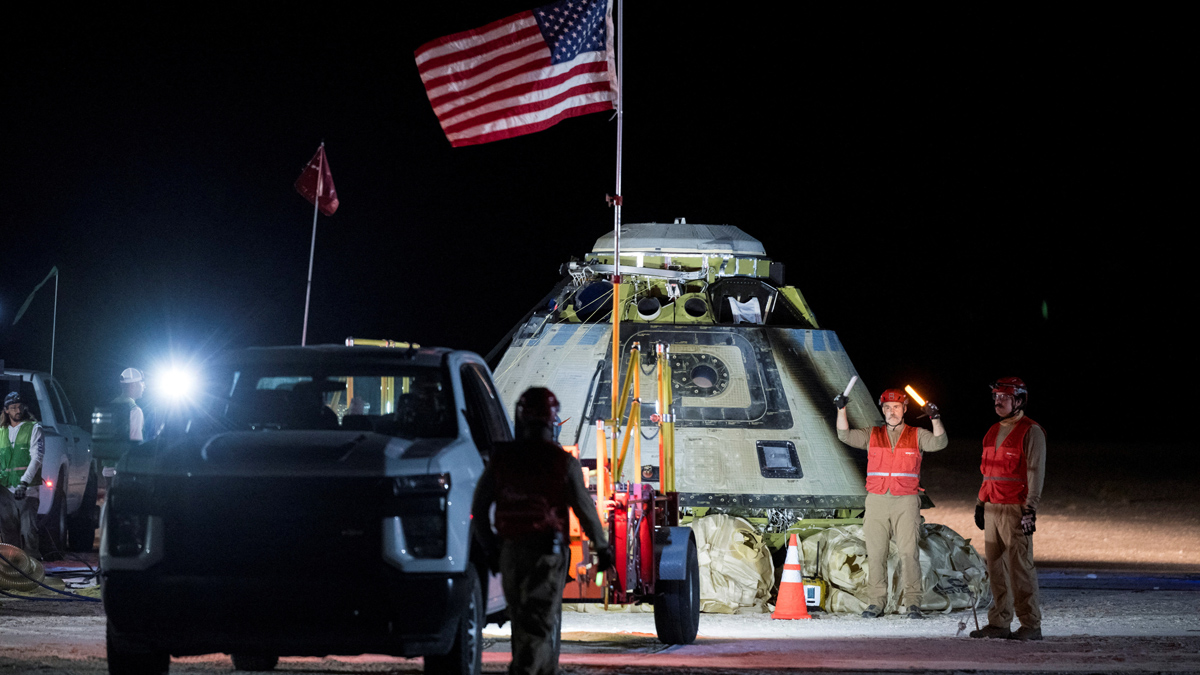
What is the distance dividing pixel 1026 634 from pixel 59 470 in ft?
34.7

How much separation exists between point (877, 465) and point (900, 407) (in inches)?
20.9

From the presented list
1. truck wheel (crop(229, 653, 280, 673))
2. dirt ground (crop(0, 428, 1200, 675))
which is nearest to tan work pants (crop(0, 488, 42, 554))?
dirt ground (crop(0, 428, 1200, 675))

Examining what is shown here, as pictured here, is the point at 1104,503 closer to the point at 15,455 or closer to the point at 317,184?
the point at 317,184

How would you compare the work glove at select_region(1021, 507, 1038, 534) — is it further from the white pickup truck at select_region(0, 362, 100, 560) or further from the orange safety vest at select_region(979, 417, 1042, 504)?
the white pickup truck at select_region(0, 362, 100, 560)

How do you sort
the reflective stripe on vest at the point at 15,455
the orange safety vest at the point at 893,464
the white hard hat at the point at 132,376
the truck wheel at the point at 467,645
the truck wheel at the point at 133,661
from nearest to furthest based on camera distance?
the truck wheel at the point at 467,645
the truck wheel at the point at 133,661
the orange safety vest at the point at 893,464
the white hard hat at the point at 132,376
the reflective stripe on vest at the point at 15,455

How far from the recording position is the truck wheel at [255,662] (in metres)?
9.14

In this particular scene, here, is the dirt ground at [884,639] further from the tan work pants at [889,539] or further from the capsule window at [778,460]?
the capsule window at [778,460]

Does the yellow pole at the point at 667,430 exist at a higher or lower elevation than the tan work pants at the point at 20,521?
higher

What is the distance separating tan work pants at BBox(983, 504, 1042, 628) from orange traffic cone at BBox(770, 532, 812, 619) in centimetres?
185

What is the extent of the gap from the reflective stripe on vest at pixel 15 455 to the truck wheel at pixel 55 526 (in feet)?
4.15

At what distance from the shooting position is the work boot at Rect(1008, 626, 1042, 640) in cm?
1128

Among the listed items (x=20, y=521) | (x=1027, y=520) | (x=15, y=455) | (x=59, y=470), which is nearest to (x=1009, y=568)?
(x=1027, y=520)

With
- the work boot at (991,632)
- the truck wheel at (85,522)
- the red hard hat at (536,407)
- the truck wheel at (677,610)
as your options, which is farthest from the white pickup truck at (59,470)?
the red hard hat at (536,407)

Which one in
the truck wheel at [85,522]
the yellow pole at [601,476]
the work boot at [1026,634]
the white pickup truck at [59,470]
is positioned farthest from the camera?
the truck wheel at [85,522]
